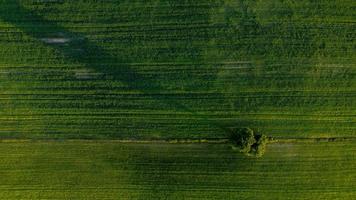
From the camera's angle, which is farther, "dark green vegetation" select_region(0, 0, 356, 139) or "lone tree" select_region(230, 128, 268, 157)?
"dark green vegetation" select_region(0, 0, 356, 139)

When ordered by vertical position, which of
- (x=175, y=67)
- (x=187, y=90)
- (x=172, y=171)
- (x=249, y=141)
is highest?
(x=175, y=67)

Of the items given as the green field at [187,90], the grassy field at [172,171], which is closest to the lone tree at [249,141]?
the green field at [187,90]

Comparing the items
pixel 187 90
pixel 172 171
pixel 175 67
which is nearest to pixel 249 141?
pixel 187 90

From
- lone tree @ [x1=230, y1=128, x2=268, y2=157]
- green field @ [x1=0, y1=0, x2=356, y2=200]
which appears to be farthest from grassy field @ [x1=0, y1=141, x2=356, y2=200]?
lone tree @ [x1=230, y1=128, x2=268, y2=157]

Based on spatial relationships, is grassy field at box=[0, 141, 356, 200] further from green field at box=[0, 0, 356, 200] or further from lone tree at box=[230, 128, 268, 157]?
lone tree at box=[230, 128, 268, 157]

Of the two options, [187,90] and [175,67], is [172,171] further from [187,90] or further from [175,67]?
[175,67]

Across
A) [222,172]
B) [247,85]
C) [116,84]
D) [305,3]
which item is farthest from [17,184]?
[305,3]
